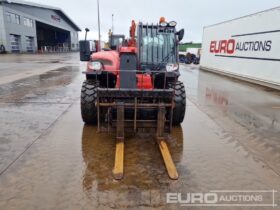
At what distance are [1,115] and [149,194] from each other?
514 centimetres

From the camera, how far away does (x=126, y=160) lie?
14.8 feet

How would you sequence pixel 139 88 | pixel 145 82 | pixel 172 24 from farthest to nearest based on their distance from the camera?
1. pixel 172 24
2. pixel 145 82
3. pixel 139 88

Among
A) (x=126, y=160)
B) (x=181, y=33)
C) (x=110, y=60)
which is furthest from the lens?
(x=181, y=33)

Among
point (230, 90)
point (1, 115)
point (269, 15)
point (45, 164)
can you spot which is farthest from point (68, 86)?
point (269, 15)

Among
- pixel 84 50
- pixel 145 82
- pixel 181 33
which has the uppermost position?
pixel 181 33

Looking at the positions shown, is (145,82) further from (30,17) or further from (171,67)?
(30,17)

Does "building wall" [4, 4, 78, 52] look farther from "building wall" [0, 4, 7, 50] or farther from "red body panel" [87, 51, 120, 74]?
"red body panel" [87, 51, 120, 74]

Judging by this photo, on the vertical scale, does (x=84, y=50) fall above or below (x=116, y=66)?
above

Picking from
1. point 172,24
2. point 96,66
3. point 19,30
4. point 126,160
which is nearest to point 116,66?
point 96,66

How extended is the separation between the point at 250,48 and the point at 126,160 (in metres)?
13.4

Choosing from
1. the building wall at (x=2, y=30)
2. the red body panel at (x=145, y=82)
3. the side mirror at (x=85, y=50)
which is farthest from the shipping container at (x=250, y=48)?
the building wall at (x=2, y=30)

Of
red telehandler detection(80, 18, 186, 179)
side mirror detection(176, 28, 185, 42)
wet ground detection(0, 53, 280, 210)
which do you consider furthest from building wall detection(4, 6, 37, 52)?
side mirror detection(176, 28, 185, 42)

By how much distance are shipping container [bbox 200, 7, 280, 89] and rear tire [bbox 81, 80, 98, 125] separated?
33.2ft

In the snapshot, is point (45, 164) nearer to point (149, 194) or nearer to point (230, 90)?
point (149, 194)
